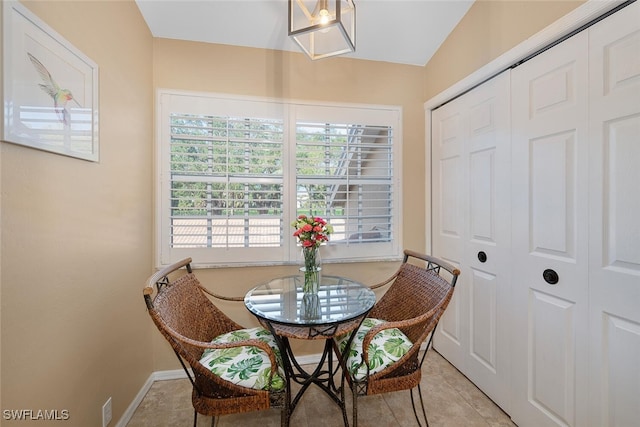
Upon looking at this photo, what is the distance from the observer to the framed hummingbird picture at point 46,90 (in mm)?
946

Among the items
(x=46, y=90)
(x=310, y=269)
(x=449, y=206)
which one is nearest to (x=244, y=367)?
(x=310, y=269)

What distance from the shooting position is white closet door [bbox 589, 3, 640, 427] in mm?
1147

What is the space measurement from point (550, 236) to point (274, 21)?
232 cm

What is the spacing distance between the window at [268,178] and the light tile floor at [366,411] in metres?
0.96

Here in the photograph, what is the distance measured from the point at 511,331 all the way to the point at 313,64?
247cm

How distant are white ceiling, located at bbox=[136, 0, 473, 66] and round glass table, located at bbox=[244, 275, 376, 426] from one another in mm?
1923

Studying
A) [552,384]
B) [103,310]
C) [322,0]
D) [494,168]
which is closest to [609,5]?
[494,168]

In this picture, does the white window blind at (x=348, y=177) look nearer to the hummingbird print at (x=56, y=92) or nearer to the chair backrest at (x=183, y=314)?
the chair backrest at (x=183, y=314)

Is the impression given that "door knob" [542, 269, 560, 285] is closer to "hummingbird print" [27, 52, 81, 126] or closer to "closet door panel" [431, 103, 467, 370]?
"closet door panel" [431, 103, 467, 370]

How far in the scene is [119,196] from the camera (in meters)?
1.64

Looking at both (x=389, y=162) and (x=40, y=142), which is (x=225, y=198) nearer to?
(x=40, y=142)

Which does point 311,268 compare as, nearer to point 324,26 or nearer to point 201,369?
point 201,369

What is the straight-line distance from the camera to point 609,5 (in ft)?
3.93

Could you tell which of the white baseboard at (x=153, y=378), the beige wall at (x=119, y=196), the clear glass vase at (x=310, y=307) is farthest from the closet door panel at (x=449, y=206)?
the clear glass vase at (x=310, y=307)
